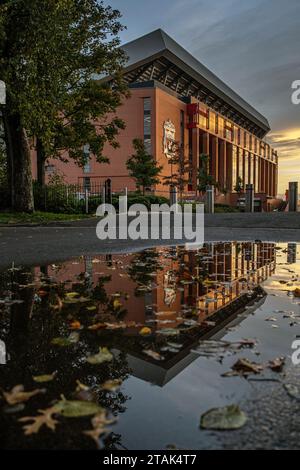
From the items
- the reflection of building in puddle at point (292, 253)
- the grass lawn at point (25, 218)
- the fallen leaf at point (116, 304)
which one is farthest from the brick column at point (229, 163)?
the fallen leaf at point (116, 304)

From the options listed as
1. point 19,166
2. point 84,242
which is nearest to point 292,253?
point 84,242

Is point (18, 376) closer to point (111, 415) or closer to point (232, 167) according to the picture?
point (111, 415)

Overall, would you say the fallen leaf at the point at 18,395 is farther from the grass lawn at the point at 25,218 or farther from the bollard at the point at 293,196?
the bollard at the point at 293,196

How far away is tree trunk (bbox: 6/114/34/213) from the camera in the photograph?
16.7 meters

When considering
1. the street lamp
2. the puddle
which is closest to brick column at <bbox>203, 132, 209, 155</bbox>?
the street lamp

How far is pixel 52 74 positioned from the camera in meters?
14.2

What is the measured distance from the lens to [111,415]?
174 centimetres

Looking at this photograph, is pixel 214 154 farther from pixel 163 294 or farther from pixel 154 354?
pixel 154 354

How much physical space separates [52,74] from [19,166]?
14.0ft

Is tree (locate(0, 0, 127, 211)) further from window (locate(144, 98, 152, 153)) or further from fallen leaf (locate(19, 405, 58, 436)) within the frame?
window (locate(144, 98, 152, 153))

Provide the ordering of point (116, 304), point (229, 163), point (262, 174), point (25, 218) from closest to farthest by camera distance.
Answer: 1. point (116, 304)
2. point (25, 218)
3. point (229, 163)
4. point (262, 174)

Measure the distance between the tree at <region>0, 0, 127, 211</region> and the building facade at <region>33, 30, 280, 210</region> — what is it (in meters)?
20.6

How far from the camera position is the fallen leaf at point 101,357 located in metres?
2.35
